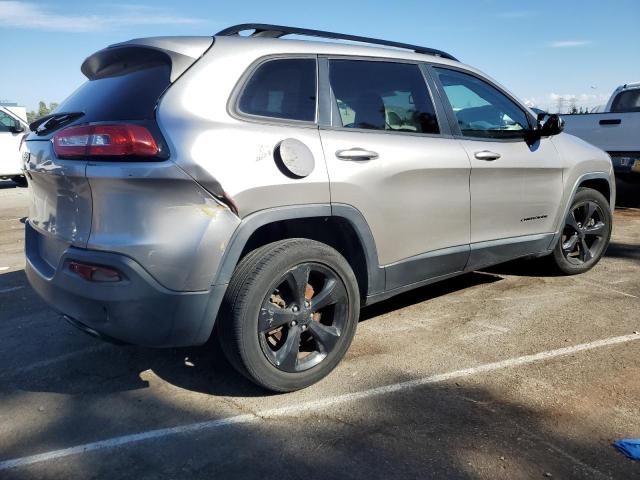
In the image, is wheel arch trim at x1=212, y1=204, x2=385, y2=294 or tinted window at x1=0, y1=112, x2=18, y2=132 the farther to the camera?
tinted window at x1=0, y1=112, x2=18, y2=132

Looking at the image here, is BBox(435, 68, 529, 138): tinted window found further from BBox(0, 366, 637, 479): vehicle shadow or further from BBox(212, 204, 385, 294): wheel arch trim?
BBox(0, 366, 637, 479): vehicle shadow

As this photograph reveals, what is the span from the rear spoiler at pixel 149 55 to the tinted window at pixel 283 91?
307 millimetres

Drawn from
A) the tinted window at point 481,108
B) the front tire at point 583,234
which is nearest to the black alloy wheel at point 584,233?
the front tire at point 583,234

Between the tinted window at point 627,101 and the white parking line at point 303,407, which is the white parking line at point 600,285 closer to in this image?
the white parking line at point 303,407

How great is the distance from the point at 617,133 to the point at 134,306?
321 inches

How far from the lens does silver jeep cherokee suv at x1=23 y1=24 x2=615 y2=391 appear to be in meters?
2.63

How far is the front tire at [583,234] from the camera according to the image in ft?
16.7

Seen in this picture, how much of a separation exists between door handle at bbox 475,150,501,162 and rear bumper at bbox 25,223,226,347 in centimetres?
210

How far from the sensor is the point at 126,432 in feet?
9.05

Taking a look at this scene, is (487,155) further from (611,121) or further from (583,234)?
(611,121)

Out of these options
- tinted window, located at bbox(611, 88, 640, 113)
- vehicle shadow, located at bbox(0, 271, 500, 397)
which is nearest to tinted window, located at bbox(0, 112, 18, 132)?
vehicle shadow, located at bbox(0, 271, 500, 397)

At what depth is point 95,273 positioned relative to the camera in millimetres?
2686

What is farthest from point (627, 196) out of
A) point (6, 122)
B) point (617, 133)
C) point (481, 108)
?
point (6, 122)

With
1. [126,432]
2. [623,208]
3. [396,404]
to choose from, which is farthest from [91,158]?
[623,208]
